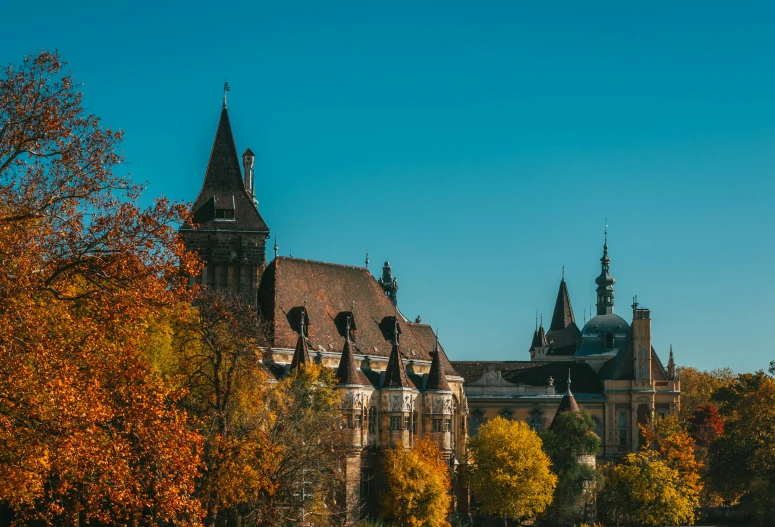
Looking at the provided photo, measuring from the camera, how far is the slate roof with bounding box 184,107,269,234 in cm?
7344

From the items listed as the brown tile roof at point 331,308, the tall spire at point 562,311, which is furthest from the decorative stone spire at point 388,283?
the tall spire at point 562,311

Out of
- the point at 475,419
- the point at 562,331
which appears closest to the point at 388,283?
the point at 475,419

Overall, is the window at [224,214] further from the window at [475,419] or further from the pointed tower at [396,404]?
the window at [475,419]

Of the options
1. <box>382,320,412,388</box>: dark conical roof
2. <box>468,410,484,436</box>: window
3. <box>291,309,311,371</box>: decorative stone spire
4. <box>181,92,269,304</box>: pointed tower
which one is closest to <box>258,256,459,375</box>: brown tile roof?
<box>291,309,311,371</box>: decorative stone spire

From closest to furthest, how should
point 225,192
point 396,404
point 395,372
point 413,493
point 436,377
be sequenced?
point 413,493 < point 225,192 < point 396,404 < point 395,372 < point 436,377

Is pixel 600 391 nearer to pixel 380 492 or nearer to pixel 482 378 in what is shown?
pixel 482 378

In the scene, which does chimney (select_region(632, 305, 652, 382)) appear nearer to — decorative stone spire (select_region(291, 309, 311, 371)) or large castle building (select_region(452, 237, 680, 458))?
large castle building (select_region(452, 237, 680, 458))

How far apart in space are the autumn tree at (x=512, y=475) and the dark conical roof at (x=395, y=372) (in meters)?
6.63

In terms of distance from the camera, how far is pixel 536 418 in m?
106

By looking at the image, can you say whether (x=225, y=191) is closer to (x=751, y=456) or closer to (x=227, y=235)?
(x=227, y=235)

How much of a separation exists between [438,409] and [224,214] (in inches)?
801

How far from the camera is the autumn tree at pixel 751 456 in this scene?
250ft

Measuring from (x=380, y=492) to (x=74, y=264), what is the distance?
4814 centimetres

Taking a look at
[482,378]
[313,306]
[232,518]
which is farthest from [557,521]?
[232,518]
